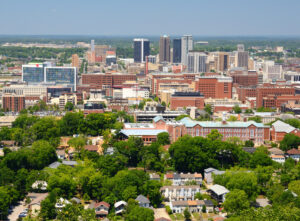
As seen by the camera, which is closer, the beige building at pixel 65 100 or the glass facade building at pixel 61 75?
the beige building at pixel 65 100

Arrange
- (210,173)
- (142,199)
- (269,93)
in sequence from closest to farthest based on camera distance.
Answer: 1. (142,199)
2. (210,173)
3. (269,93)

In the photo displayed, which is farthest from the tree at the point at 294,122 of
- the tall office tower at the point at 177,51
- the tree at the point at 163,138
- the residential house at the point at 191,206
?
the tall office tower at the point at 177,51

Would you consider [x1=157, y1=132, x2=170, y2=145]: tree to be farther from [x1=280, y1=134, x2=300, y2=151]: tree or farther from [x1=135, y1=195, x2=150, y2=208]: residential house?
[x1=135, y1=195, x2=150, y2=208]: residential house

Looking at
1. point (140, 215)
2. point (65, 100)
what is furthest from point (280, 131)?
point (65, 100)

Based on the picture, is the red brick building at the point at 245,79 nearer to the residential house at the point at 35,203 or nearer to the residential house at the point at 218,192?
the residential house at the point at 218,192

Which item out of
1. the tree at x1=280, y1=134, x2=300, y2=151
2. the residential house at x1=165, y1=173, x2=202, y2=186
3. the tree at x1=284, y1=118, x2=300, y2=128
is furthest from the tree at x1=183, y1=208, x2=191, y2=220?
the tree at x1=284, y1=118, x2=300, y2=128

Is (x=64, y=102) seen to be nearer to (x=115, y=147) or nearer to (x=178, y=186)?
(x=115, y=147)

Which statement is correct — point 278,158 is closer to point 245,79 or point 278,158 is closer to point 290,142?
point 290,142
